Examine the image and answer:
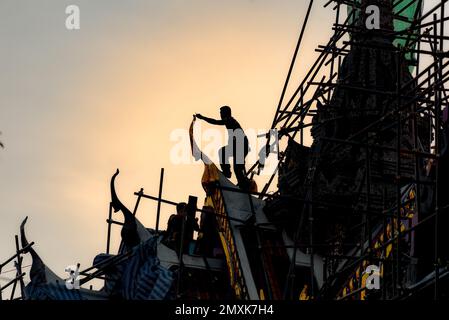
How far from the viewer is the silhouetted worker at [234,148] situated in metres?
44.2

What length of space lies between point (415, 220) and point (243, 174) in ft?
49.4

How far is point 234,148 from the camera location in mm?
44875

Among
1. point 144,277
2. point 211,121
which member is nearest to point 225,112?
point 211,121

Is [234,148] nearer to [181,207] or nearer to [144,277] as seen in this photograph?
[181,207]

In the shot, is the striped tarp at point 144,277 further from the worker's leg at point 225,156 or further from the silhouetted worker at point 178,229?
the worker's leg at point 225,156

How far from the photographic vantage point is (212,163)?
43594 mm

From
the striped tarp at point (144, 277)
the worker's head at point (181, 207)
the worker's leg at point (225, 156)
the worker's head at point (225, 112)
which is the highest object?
the worker's head at point (225, 112)

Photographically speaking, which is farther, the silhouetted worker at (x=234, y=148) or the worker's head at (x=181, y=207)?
the worker's head at (x=181, y=207)

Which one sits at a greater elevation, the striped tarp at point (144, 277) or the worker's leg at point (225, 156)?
the worker's leg at point (225, 156)

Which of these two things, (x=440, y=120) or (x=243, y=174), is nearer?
(x=440, y=120)

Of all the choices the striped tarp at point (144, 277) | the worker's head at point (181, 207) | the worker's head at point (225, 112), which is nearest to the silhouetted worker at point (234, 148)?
the worker's head at point (225, 112)
